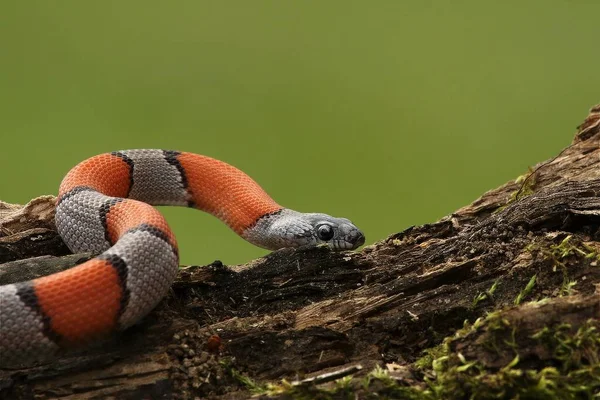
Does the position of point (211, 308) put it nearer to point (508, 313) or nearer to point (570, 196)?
point (508, 313)

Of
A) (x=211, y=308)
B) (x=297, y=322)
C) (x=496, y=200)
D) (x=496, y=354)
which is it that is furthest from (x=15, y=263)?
(x=496, y=200)

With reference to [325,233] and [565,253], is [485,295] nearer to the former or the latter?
[565,253]

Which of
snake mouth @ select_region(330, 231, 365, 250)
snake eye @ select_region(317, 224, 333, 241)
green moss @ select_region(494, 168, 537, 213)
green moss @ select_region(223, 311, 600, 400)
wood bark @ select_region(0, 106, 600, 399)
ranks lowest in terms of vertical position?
green moss @ select_region(223, 311, 600, 400)

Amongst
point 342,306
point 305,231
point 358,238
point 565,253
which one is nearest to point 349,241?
point 358,238

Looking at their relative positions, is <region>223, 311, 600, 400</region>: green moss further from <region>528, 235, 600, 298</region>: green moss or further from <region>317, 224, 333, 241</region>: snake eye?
<region>317, 224, 333, 241</region>: snake eye

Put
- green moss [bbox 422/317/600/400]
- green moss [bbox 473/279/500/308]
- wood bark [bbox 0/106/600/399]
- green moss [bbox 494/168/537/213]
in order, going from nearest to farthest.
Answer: green moss [bbox 422/317/600/400]
wood bark [bbox 0/106/600/399]
green moss [bbox 473/279/500/308]
green moss [bbox 494/168/537/213]

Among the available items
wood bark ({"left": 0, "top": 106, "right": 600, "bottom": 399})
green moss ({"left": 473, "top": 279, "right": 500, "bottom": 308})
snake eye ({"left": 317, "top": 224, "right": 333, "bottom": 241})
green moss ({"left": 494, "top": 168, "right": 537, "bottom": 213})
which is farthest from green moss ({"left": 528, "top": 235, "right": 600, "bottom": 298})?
snake eye ({"left": 317, "top": 224, "right": 333, "bottom": 241})

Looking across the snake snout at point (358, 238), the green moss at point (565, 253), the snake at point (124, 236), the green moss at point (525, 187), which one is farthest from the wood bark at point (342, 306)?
the green moss at point (525, 187)
